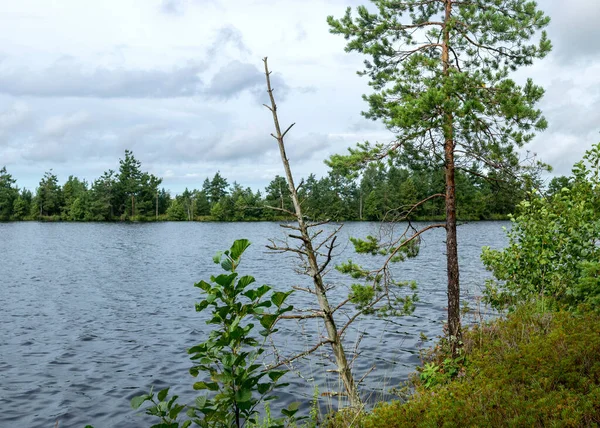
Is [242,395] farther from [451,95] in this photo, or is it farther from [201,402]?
[451,95]

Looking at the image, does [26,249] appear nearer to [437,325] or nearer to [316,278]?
[437,325]

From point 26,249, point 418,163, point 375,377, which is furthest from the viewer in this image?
point 26,249

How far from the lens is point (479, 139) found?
10766 millimetres

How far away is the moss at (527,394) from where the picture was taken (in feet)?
14.3

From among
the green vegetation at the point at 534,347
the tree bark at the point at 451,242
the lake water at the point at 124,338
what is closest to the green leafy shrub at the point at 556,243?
the green vegetation at the point at 534,347

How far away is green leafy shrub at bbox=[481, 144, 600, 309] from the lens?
10.6 meters

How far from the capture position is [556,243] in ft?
36.9

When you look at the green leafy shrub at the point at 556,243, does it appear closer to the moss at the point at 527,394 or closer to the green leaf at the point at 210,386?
the moss at the point at 527,394

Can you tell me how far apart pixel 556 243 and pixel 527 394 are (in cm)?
728

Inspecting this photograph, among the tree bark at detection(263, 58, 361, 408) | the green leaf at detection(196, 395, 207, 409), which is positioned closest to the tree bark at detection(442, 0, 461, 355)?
the tree bark at detection(263, 58, 361, 408)

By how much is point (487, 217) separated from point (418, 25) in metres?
100

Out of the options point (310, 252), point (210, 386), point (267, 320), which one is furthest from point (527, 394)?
point (210, 386)

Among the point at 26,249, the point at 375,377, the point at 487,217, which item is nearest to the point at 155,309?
the point at 375,377

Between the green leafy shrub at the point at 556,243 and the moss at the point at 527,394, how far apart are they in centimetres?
374
